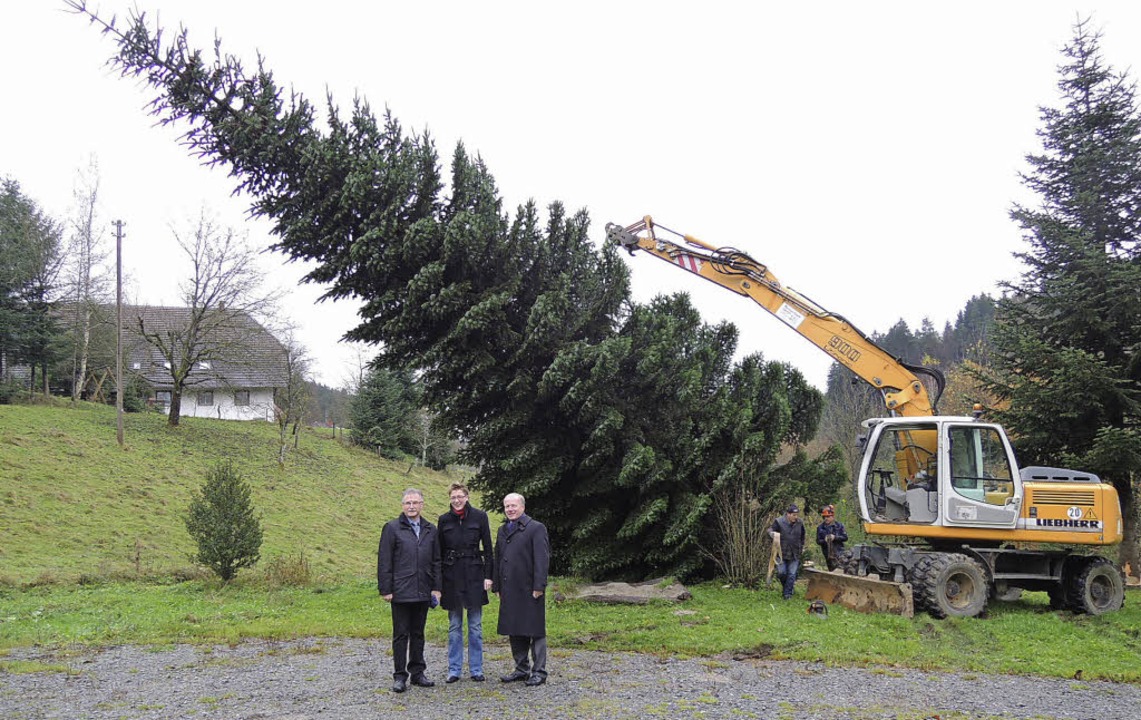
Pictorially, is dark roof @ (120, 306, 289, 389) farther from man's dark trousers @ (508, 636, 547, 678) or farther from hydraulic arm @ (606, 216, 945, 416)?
man's dark trousers @ (508, 636, 547, 678)

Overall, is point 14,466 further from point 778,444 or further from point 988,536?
point 988,536

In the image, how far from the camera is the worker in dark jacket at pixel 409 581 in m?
7.45

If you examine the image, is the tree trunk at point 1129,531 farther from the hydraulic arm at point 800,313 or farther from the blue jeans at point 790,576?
the blue jeans at point 790,576

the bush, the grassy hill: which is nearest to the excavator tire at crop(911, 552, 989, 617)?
the bush

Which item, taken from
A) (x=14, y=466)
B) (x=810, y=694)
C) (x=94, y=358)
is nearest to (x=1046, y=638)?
(x=810, y=694)

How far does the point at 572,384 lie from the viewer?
46.8ft

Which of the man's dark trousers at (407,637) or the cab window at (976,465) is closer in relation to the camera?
the man's dark trousers at (407,637)

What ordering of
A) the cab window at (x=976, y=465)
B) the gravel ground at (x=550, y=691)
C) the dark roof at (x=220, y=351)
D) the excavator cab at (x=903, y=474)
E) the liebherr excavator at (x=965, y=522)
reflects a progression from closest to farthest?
1. the gravel ground at (x=550, y=691)
2. the liebherr excavator at (x=965, y=522)
3. the cab window at (x=976, y=465)
4. the excavator cab at (x=903, y=474)
5. the dark roof at (x=220, y=351)

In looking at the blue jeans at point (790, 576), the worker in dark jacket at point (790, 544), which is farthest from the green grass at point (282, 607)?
the worker in dark jacket at point (790, 544)

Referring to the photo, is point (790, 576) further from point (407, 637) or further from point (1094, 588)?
point (407, 637)

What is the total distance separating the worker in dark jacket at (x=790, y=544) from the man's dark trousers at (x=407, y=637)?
7.01 m

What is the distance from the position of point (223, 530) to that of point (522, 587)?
9.49 metres

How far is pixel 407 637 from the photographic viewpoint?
24.9 feet

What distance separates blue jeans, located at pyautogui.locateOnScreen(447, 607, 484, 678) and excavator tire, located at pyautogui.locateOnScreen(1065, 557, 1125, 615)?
9.40 m
